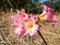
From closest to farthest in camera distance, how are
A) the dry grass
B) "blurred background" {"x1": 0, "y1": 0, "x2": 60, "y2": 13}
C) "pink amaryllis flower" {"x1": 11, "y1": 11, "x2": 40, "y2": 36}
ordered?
"pink amaryllis flower" {"x1": 11, "y1": 11, "x2": 40, "y2": 36} → the dry grass → "blurred background" {"x1": 0, "y1": 0, "x2": 60, "y2": 13}

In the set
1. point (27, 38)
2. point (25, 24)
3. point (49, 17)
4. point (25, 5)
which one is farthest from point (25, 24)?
point (25, 5)

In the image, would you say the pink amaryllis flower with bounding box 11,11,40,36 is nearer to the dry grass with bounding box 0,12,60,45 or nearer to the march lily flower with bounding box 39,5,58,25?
the march lily flower with bounding box 39,5,58,25

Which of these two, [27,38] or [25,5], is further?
[25,5]

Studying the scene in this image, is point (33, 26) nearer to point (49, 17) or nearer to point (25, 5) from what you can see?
point (49, 17)

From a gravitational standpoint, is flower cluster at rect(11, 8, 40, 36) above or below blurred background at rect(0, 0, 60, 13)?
above

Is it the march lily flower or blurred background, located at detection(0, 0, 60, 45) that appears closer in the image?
the march lily flower

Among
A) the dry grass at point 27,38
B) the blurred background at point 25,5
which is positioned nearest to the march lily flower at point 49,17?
the dry grass at point 27,38

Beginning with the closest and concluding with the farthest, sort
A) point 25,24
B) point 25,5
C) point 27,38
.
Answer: point 25,24 < point 27,38 < point 25,5

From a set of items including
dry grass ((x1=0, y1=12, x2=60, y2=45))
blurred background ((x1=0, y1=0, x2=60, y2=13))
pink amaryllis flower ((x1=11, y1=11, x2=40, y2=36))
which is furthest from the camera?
blurred background ((x1=0, y1=0, x2=60, y2=13))

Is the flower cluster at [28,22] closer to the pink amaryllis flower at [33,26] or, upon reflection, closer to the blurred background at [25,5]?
the pink amaryllis flower at [33,26]

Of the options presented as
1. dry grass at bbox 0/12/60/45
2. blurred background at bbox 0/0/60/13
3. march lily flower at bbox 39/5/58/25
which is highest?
march lily flower at bbox 39/5/58/25

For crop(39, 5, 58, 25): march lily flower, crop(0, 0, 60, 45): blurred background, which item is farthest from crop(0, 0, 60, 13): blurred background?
crop(39, 5, 58, 25): march lily flower

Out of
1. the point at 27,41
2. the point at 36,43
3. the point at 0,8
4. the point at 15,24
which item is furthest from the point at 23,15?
the point at 0,8

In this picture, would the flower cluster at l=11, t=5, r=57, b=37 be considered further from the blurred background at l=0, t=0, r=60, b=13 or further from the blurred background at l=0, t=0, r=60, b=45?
the blurred background at l=0, t=0, r=60, b=13
